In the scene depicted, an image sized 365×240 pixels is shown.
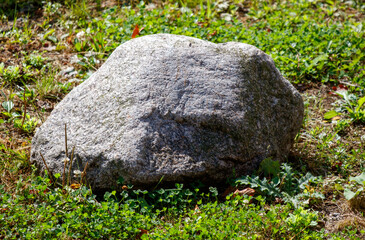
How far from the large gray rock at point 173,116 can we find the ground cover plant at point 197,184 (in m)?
0.18

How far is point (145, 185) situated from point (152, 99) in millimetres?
717

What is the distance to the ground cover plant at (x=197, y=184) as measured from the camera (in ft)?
9.58

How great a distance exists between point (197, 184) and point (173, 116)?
0.62 metres

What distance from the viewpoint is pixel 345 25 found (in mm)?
5980

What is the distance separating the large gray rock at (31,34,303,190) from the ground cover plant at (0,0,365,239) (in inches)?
7.0

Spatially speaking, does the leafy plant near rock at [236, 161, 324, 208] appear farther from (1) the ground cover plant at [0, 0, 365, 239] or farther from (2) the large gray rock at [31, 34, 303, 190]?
(2) the large gray rock at [31, 34, 303, 190]

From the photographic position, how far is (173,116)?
128 inches

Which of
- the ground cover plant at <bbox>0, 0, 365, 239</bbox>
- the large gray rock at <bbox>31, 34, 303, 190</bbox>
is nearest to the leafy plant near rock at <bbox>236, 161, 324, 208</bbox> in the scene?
the ground cover plant at <bbox>0, 0, 365, 239</bbox>

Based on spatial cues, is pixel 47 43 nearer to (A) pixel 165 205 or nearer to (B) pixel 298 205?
(A) pixel 165 205

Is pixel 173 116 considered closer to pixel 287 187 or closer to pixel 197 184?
pixel 197 184

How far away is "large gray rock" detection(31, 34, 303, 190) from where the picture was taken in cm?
316

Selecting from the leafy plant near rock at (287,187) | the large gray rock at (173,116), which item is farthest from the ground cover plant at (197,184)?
the large gray rock at (173,116)

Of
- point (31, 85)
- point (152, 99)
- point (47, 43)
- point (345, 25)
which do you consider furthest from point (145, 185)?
point (345, 25)

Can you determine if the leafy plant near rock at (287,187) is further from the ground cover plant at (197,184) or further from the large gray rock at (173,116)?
the large gray rock at (173,116)
